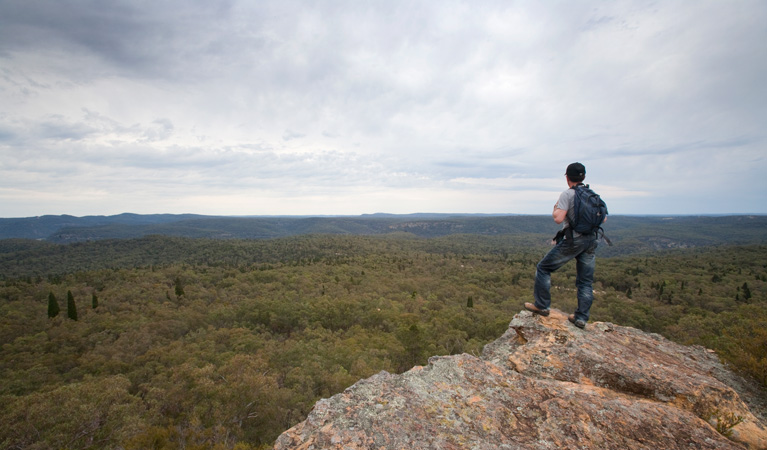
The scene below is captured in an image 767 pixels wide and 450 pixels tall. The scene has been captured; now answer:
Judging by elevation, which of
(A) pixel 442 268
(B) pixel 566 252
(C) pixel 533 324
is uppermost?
(B) pixel 566 252

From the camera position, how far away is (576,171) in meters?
6.39

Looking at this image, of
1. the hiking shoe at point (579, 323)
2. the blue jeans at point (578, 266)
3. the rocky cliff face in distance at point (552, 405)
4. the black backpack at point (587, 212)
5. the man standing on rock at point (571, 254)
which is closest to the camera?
the rocky cliff face in distance at point (552, 405)

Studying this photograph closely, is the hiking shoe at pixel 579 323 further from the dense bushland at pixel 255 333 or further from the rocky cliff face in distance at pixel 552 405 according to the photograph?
the dense bushland at pixel 255 333

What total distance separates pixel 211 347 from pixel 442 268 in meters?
61.4

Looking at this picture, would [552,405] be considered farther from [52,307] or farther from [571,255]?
[52,307]

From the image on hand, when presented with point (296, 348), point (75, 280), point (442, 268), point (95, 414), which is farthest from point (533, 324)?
point (75, 280)

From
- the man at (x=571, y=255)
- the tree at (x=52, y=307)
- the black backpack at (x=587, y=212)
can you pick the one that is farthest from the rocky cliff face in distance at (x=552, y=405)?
the tree at (x=52, y=307)

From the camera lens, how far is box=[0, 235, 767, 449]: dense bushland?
1730 cm

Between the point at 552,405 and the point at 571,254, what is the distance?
127 inches

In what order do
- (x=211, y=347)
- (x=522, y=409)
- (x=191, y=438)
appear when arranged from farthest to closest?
(x=211, y=347) → (x=191, y=438) → (x=522, y=409)

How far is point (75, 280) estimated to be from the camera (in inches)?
2377

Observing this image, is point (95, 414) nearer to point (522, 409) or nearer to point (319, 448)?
point (319, 448)

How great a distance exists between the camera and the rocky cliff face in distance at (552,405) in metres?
4.01

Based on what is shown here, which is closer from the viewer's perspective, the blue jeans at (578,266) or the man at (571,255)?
the man at (571,255)
